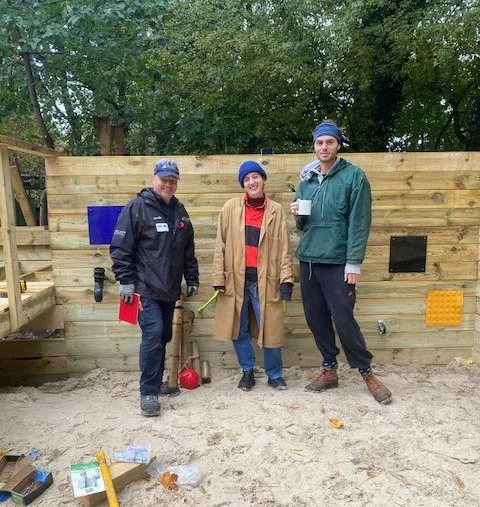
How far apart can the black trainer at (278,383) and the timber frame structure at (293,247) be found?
1.78 ft

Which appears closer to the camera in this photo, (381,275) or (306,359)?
(381,275)

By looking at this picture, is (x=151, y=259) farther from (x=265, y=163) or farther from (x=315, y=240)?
(x=265, y=163)

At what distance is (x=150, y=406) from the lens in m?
3.23

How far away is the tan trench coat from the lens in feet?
11.3

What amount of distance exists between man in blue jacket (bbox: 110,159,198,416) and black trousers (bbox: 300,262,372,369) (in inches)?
39.4

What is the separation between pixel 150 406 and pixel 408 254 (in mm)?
2490

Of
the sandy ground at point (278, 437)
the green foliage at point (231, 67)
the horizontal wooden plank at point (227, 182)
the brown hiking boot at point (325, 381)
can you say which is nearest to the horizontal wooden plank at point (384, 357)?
the sandy ground at point (278, 437)

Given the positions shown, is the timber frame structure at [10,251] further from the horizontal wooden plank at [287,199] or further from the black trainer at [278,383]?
the black trainer at [278,383]

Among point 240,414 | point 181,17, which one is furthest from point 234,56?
point 240,414

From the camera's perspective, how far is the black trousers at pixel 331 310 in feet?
10.7

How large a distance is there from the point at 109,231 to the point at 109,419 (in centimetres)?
156

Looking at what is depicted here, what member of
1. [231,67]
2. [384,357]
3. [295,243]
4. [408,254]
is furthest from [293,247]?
[231,67]

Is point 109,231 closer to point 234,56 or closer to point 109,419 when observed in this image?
point 109,419

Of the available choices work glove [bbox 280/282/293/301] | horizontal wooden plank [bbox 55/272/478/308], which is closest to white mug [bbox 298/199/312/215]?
work glove [bbox 280/282/293/301]
